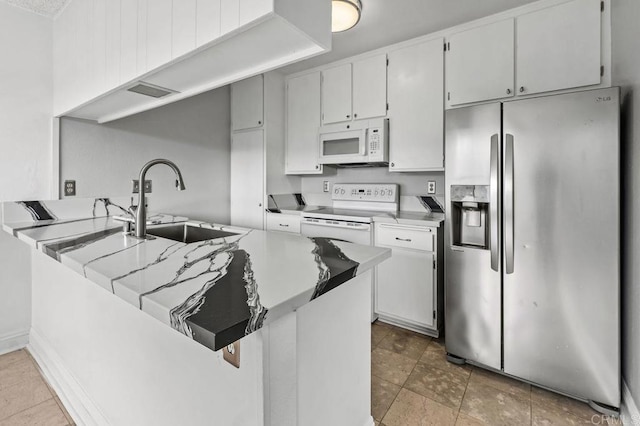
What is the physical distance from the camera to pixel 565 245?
1.62 meters

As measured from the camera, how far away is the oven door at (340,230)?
252 centimetres

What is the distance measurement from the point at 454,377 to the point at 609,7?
2441 mm

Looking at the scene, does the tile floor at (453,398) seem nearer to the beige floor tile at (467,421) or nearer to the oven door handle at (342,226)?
the beige floor tile at (467,421)

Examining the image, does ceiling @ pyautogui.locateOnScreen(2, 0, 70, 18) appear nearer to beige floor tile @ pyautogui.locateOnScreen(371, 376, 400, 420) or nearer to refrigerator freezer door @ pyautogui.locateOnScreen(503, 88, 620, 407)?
refrigerator freezer door @ pyautogui.locateOnScreen(503, 88, 620, 407)

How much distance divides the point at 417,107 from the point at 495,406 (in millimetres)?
2118

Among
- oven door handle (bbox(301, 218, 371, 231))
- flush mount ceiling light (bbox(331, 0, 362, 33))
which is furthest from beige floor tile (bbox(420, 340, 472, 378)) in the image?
flush mount ceiling light (bbox(331, 0, 362, 33))

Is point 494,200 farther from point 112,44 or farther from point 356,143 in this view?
point 112,44

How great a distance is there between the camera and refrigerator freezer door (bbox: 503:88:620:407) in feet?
5.00

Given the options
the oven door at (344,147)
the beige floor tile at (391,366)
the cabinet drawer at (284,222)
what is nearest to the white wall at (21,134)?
the cabinet drawer at (284,222)

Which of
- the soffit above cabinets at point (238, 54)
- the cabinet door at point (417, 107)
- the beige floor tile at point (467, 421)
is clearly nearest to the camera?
the soffit above cabinets at point (238, 54)

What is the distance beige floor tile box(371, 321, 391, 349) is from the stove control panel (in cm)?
111

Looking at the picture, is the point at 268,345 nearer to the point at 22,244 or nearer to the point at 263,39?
the point at 263,39

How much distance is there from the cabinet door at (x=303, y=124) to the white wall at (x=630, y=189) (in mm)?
2202

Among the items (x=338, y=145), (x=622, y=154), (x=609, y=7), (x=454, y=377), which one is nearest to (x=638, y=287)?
(x=622, y=154)
